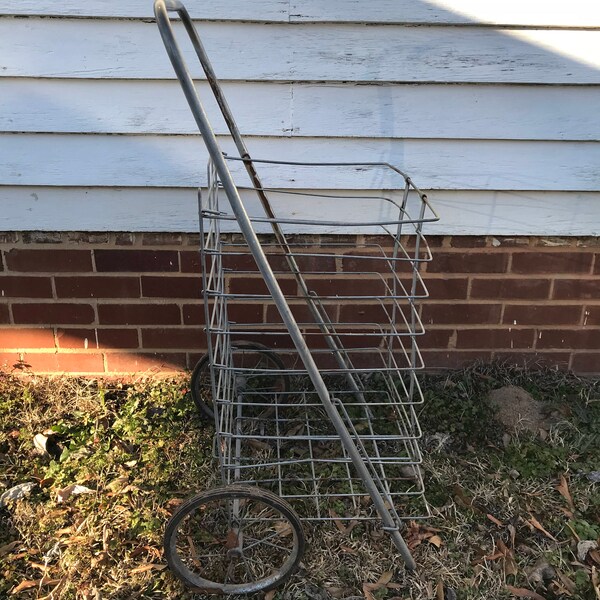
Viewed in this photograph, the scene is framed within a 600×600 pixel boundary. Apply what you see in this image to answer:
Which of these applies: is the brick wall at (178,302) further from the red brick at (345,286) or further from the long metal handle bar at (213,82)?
the long metal handle bar at (213,82)

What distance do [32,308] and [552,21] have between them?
99.5 inches

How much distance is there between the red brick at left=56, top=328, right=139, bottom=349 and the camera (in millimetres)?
2900

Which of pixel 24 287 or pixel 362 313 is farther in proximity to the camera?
pixel 362 313

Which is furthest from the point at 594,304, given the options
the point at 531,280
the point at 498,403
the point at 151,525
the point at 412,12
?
the point at 151,525

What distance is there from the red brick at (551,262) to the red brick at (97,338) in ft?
5.96

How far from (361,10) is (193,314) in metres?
1.48

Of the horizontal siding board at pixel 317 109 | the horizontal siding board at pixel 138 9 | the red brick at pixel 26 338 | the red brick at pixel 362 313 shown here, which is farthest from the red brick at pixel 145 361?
the horizontal siding board at pixel 138 9

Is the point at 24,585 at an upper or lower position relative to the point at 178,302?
lower

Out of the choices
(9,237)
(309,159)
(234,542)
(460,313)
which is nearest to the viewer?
(234,542)

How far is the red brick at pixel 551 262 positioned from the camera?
9.30ft

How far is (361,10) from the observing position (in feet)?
7.83

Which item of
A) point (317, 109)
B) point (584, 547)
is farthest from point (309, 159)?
point (584, 547)

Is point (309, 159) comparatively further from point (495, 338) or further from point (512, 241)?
point (495, 338)

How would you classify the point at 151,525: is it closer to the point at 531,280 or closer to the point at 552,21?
the point at 531,280
